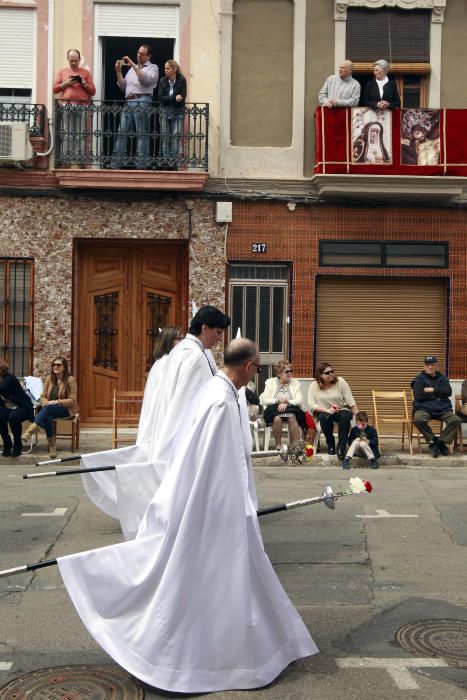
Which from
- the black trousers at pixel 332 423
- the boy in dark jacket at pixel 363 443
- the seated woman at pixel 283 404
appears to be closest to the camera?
the boy in dark jacket at pixel 363 443

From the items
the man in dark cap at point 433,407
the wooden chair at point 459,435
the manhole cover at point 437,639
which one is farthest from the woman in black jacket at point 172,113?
the manhole cover at point 437,639

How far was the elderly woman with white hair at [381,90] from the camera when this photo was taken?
15.8 meters

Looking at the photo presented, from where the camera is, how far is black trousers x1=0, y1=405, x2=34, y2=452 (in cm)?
1362

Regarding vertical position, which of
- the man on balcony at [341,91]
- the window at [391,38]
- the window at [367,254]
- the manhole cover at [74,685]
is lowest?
the manhole cover at [74,685]

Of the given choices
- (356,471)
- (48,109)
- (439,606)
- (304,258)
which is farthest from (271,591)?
(48,109)

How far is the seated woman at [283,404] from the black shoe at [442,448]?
6.67 ft

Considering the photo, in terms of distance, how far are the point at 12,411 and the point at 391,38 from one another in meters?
9.03

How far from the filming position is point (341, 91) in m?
15.7

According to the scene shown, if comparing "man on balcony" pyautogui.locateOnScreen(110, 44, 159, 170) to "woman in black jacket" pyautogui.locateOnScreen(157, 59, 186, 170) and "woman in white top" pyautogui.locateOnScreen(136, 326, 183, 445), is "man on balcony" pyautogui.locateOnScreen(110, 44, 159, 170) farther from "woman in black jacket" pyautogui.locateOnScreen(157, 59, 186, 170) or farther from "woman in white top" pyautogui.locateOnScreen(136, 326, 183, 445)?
"woman in white top" pyautogui.locateOnScreen(136, 326, 183, 445)

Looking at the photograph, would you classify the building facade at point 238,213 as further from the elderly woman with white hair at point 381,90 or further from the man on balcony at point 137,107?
the elderly woman with white hair at point 381,90

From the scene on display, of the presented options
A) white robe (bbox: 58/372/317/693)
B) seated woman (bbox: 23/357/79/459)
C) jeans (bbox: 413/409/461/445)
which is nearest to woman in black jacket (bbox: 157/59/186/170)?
seated woman (bbox: 23/357/79/459)

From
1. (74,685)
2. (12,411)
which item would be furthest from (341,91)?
(74,685)

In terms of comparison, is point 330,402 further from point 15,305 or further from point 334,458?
point 15,305

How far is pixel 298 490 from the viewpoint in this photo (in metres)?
11.3
